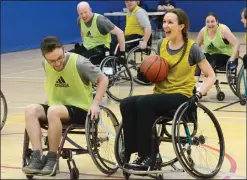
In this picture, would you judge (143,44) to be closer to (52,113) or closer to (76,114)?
(76,114)

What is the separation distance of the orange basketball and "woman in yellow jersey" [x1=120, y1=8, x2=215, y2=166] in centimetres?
5

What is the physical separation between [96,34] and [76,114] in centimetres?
323

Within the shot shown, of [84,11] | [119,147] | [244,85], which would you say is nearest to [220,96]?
[244,85]

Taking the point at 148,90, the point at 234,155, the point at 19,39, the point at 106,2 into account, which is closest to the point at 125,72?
the point at 148,90

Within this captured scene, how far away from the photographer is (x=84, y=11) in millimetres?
7023

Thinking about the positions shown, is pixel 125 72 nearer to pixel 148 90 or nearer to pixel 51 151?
pixel 148 90

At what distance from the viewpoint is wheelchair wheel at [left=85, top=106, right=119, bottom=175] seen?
4020mm

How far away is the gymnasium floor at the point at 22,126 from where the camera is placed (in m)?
4.29

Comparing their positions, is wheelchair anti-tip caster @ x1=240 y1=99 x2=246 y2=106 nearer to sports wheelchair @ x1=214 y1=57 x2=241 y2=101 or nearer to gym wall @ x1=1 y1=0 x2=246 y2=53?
sports wheelchair @ x1=214 y1=57 x2=241 y2=101

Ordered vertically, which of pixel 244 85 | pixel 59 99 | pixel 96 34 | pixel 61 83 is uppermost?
pixel 96 34

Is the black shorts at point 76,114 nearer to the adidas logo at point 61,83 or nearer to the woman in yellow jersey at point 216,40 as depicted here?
the adidas logo at point 61,83

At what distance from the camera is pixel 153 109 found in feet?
12.8

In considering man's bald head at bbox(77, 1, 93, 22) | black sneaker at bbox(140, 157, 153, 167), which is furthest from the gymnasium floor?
A: man's bald head at bbox(77, 1, 93, 22)

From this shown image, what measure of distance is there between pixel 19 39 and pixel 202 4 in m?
5.40
